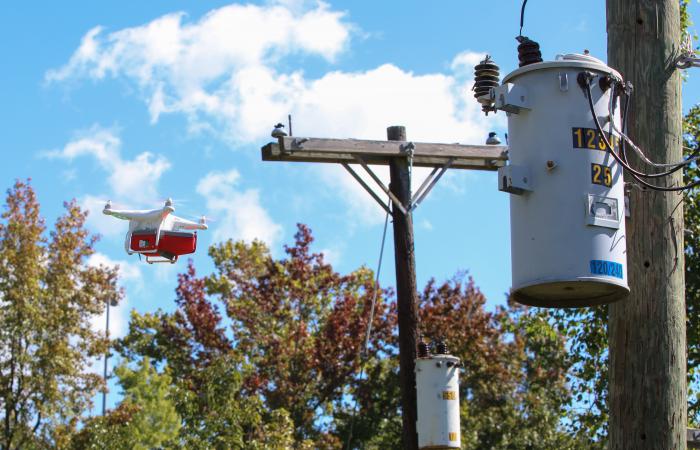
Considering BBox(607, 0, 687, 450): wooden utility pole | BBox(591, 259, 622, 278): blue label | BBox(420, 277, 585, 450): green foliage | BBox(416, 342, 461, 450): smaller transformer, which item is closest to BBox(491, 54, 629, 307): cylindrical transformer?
BBox(591, 259, 622, 278): blue label

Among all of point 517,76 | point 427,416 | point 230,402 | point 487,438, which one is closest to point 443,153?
point 427,416

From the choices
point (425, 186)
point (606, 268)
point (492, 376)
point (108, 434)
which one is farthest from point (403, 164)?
point (492, 376)

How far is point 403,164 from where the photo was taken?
40.0 feet

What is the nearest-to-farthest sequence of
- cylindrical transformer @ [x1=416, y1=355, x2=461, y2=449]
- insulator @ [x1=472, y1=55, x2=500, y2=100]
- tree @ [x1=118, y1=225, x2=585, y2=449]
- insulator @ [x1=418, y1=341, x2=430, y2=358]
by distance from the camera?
1. insulator @ [x1=472, y1=55, x2=500, y2=100]
2. cylindrical transformer @ [x1=416, y1=355, x2=461, y2=449]
3. insulator @ [x1=418, y1=341, x2=430, y2=358]
4. tree @ [x1=118, y1=225, x2=585, y2=449]

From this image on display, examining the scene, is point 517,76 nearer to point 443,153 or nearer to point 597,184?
point 597,184

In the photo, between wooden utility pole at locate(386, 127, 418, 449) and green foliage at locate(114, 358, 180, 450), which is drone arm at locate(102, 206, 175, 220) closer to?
wooden utility pole at locate(386, 127, 418, 449)

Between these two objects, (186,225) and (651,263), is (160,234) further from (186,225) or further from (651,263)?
(651,263)

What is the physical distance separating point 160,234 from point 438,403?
3135 mm

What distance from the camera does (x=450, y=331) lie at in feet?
89.5

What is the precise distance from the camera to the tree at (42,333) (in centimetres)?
2139

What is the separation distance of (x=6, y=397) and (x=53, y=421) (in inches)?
41.0

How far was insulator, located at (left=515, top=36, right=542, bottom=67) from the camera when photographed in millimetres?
5570

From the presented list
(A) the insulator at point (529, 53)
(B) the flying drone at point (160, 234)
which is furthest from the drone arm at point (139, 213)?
(A) the insulator at point (529, 53)

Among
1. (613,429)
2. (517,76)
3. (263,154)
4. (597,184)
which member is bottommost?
(613,429)
